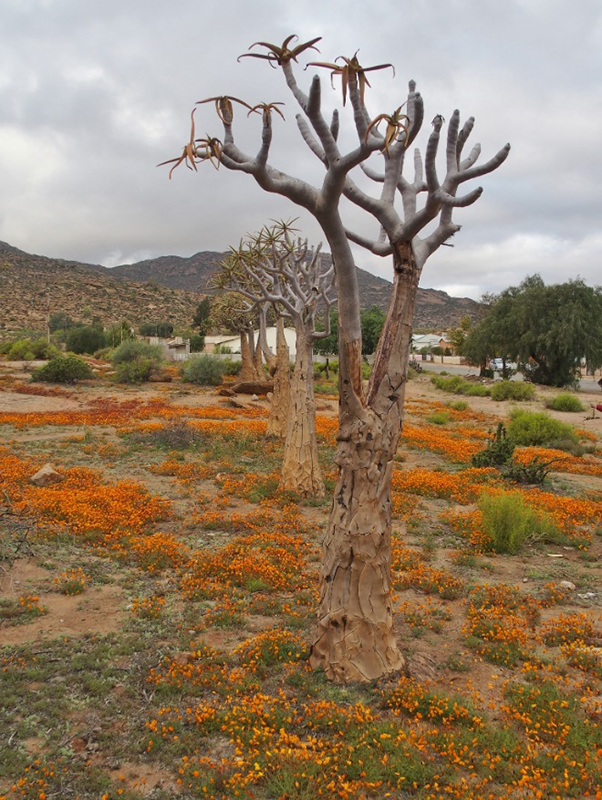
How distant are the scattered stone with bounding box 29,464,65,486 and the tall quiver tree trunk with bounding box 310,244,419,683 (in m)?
6.91

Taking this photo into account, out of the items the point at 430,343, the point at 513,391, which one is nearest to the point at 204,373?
the point at 513,391

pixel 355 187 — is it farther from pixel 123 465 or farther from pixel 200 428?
pixel 200 428

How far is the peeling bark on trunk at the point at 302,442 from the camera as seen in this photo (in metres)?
10.5

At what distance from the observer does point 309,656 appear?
4570 mm

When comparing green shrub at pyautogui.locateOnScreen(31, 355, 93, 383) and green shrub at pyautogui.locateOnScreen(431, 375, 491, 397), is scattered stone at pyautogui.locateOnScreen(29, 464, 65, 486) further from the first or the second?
green shrub at pyautogui.locateOnScreen(431, 375, 491, 397)

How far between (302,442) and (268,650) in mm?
6175

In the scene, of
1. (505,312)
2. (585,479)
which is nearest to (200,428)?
(585,479)

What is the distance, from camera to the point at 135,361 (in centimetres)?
3256

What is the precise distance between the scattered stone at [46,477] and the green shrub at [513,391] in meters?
25.6

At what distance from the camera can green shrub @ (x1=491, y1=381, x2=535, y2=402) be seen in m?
29.7

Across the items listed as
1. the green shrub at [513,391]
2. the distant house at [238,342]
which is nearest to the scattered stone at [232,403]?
the green shrub at [513,391]

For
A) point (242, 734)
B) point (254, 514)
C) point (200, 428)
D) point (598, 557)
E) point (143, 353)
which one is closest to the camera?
point (242, 734)

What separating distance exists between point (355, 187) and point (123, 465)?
30.8 ft

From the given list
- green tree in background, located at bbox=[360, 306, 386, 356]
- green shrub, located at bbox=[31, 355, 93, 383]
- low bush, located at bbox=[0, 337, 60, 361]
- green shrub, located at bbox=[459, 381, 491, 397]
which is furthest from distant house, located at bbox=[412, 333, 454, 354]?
green shrub, located at bbox=[31, 355, 93, 383]
